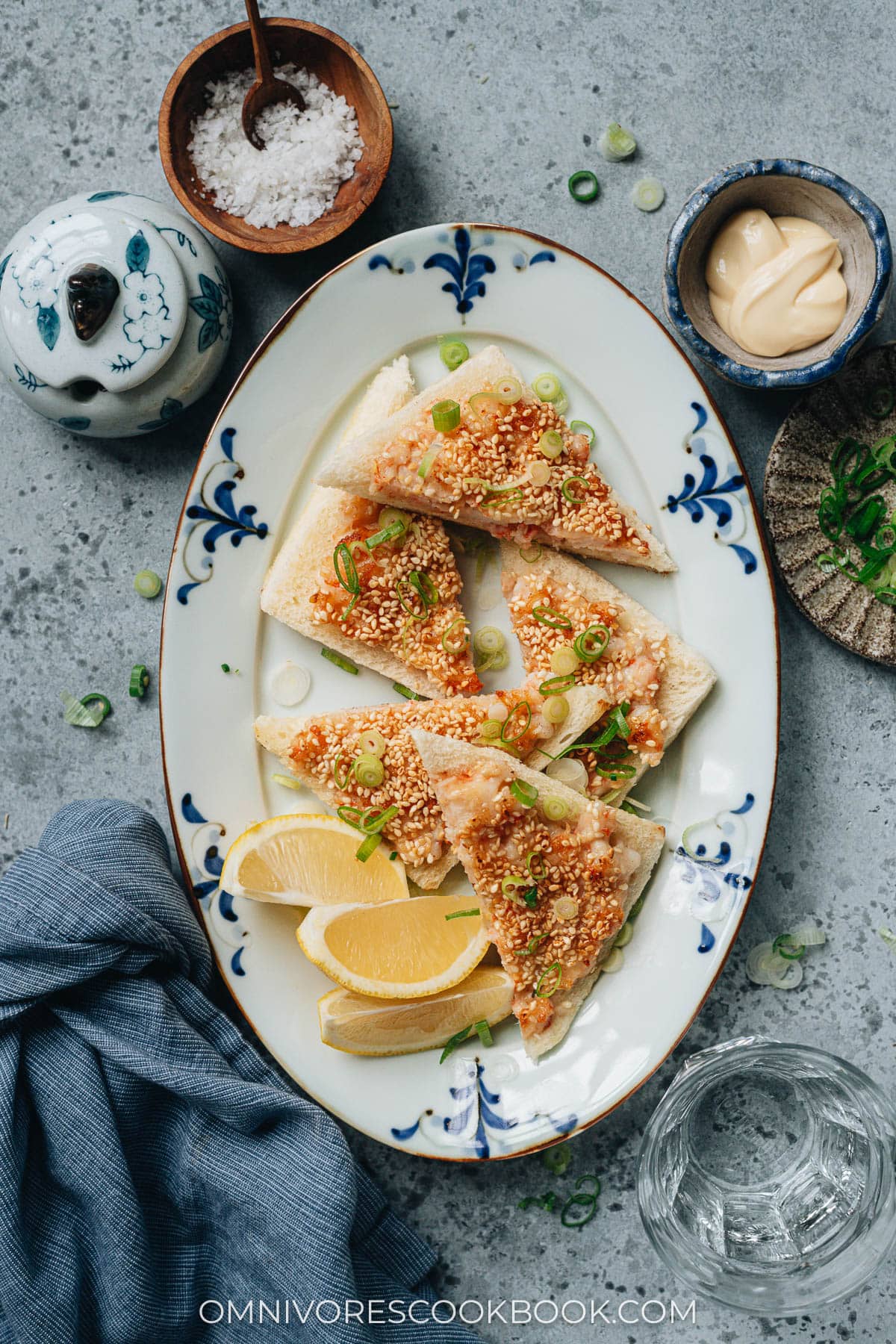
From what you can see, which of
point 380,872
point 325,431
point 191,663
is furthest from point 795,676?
point 191,663

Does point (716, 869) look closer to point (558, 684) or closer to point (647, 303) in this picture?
point (558, 684)

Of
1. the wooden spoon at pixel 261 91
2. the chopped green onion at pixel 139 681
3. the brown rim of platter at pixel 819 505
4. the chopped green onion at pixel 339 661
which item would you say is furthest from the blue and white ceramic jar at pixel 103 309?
the brown rim of platter at pixel 819 505

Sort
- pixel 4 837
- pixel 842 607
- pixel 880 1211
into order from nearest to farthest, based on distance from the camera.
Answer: pixel 880 1211
pixel 842 607
pixel 4 837

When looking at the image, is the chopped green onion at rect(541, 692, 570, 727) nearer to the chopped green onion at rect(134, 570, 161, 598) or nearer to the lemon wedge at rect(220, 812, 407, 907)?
the lemon wedge at rect(220, 812, 407, 907)

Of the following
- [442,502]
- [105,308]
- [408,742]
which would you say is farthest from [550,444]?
[105,308]

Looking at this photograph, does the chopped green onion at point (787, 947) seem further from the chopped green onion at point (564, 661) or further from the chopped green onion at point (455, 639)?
the chopped green onion at point (455, 639)

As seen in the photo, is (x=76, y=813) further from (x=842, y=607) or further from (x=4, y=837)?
(x=842, y=607)
